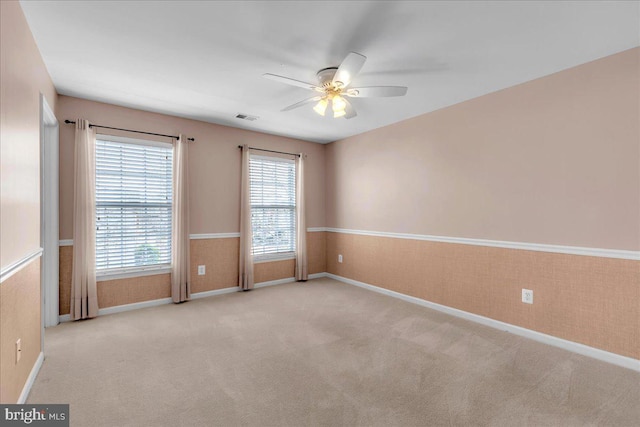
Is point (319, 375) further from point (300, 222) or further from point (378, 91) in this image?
point (300, 222)

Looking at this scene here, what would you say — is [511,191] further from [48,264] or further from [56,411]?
[48,264]

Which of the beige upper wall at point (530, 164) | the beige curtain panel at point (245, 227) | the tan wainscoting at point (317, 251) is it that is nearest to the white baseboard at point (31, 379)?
the beige curtain panel at point (245, 227)

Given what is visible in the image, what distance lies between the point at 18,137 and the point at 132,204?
2003 mm

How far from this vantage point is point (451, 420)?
1.84 meters

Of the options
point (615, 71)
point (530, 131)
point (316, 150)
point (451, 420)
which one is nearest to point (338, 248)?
point (316, 150)

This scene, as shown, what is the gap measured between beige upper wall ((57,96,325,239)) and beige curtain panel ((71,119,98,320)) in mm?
109

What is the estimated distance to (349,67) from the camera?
7.33 feet

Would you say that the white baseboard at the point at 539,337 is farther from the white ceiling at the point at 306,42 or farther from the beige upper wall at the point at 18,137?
the beige upper wall at the point at 18,137

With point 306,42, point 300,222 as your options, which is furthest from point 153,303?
point 306,42

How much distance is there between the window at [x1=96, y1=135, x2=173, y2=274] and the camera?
3658 millimetres

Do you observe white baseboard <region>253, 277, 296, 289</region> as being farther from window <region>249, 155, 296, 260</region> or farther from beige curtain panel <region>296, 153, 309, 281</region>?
window <region>249, 155, 296, 260</region>

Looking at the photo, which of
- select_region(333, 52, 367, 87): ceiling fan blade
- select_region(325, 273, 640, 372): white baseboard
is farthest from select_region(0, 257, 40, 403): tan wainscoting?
select_region(325, 273, 640, 372): white baseboard

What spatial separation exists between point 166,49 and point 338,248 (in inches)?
154

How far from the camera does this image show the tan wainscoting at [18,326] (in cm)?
168
